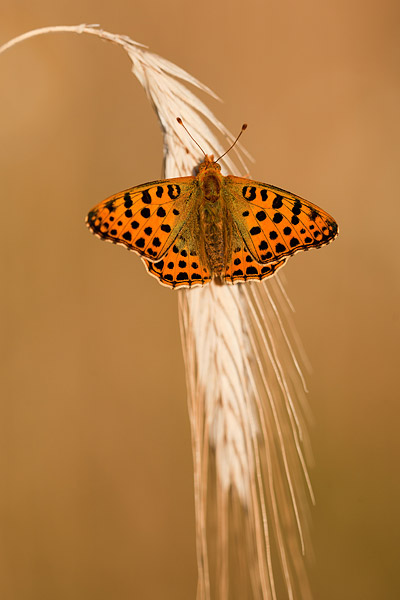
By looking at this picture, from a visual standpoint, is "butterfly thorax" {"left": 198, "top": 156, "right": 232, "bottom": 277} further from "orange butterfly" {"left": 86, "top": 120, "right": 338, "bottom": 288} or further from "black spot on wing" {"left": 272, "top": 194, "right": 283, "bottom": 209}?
"black spot on wing" {"left": 272, "top": 194, "right": 283, "bottom": 209}

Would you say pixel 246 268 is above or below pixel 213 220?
below

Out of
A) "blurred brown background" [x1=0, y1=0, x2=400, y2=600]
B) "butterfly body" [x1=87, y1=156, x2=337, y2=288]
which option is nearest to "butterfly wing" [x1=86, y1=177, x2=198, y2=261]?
"butterfly body" [x1=87, y1=156, x2=337, y2=288]

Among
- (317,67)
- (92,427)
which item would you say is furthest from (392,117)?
(92,427)

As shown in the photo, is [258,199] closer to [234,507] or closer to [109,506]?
[234,507]

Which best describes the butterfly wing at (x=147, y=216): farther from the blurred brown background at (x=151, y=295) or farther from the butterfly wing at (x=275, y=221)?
the blurred brown background at (x=151, y=295)

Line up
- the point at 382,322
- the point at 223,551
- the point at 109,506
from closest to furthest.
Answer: the point at 223,551, the point at 109,506, the point at 382,322

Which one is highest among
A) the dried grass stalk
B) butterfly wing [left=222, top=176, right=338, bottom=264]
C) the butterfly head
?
the butterfly head

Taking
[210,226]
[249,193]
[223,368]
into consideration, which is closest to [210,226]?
[210,226]

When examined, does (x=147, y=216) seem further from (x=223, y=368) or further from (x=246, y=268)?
(x=223, y=368)
